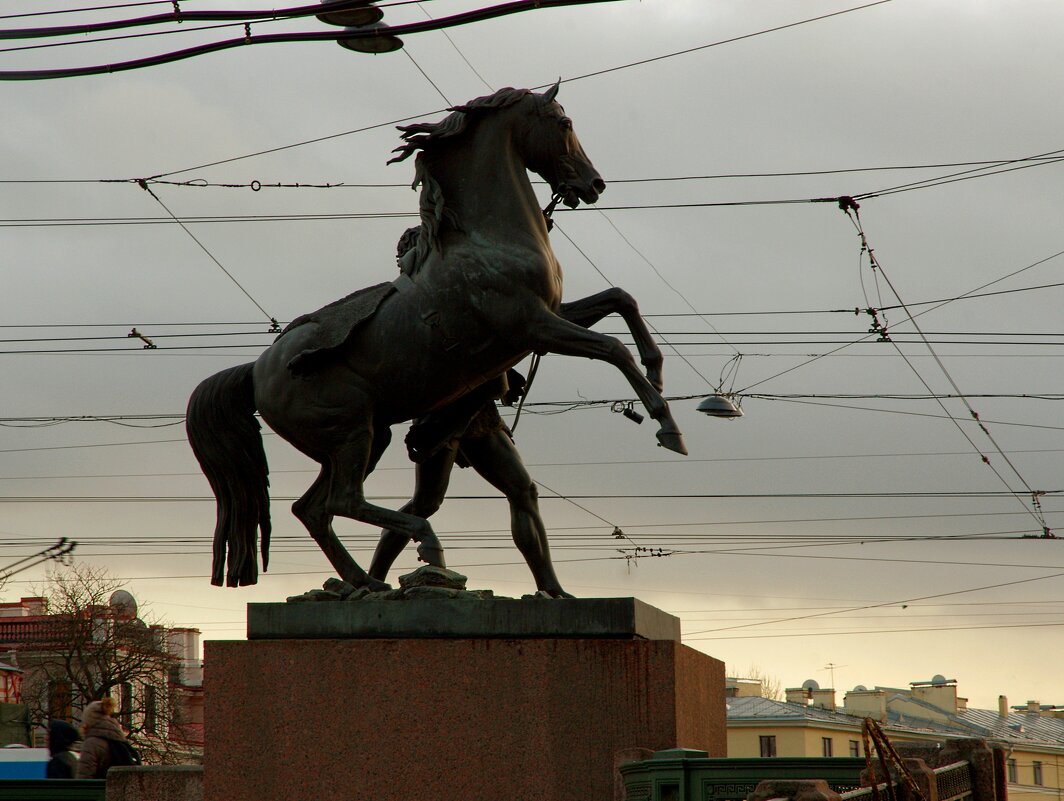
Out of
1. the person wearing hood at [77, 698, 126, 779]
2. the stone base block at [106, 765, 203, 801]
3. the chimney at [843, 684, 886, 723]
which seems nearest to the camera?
the stone base block at [106, 765, 203, 801]

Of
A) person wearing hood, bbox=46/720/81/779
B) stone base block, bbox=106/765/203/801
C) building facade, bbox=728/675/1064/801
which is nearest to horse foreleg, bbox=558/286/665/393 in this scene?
stone base block, bbox=106/765/203/801

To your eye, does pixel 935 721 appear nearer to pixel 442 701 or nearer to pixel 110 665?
pixel 110 665

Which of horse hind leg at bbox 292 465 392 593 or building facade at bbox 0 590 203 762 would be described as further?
building facade at bbox 0 590 203 762

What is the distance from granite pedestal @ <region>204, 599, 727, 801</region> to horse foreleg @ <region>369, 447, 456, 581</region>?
0.74m

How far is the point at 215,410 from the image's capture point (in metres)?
8.48

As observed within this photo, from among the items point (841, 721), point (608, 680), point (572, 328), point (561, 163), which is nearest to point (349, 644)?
point (608, 680)

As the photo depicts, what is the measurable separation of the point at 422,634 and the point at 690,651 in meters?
1.23

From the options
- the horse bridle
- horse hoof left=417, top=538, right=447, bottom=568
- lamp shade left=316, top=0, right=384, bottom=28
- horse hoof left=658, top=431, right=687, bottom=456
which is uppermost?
lamp shade left=316, top=0, right=384, bottom=28

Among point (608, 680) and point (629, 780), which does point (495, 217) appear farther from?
point (629, 780)

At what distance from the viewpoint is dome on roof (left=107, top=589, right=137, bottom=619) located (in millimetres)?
42469

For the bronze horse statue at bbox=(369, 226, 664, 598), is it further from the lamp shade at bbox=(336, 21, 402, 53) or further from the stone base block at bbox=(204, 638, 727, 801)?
the lamp shade at bbox=(336, 21, 402, 53)

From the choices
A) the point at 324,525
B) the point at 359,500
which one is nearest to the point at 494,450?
the point at 359,500

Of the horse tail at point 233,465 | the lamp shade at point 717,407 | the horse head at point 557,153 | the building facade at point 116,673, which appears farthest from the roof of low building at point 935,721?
the horse head at point 557,153

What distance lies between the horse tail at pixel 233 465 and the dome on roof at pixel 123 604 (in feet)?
114
